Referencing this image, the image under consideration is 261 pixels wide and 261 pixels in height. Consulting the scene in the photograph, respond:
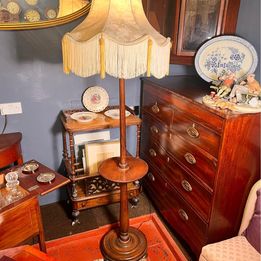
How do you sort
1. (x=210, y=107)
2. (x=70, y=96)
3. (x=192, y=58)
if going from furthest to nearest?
(x=70, y=96), (x=192, y=58), (x=210, y=107)

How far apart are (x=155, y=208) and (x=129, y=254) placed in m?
0.61

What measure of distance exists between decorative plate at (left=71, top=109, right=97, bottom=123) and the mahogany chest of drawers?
1.52ft

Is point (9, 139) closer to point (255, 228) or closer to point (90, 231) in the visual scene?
point (90, 231)

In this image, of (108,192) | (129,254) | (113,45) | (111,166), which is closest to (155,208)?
(108,192)

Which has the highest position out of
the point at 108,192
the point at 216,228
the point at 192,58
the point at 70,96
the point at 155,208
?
the point at 192,58

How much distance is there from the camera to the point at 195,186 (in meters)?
1.54

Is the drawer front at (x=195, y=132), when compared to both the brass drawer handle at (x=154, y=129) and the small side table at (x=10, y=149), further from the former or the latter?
the small side table at (x=10, y=149)

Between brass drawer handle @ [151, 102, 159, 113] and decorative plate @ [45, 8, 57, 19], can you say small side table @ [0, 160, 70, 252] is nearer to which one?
brass drawer handle @ [151, 102, 159, 113]

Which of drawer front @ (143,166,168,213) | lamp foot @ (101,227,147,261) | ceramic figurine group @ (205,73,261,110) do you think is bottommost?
lamp foot @ (101,227,147,261)

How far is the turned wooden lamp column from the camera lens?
1.39 metres

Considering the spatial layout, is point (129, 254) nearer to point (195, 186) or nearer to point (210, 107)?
point (195, 186)

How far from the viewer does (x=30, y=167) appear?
165cm

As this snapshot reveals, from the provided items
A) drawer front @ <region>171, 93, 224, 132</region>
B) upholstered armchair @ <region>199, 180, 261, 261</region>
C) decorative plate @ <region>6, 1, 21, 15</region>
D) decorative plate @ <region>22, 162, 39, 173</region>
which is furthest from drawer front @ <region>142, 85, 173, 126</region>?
decorative plate @ <region>6, 1, 21, 15</region>

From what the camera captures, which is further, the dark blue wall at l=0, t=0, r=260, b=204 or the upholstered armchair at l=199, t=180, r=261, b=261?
the dark blue wall at l=0, t=0, r=260, b=204
